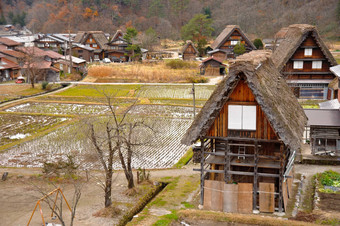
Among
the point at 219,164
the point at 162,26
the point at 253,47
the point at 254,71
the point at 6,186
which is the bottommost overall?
the point at 6,186

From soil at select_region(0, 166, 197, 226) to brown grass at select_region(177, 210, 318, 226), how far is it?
2.27 metres

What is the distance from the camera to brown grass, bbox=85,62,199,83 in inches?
A: 1678

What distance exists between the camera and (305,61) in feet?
92.4

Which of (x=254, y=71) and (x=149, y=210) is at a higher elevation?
(x=254, y=71)

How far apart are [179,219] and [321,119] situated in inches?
335

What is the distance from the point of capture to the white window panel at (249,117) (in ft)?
38.7

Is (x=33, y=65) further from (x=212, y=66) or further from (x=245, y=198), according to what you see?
(x=245, y=198)

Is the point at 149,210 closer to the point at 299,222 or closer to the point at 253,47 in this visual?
the point at 299,222

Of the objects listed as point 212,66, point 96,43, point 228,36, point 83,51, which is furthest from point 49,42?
point 212,66

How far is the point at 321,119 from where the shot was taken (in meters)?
17.1

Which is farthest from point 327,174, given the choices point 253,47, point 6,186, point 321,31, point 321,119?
point 321,31

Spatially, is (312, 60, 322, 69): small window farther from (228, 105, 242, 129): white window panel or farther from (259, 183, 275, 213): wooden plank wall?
(259, 183, 275, 213): wooden plank wall

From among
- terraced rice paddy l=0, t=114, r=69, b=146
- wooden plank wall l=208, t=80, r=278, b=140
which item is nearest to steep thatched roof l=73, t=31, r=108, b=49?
terraced rice paddy l=0, t=114, r=69, b=146

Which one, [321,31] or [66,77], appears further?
[321,31]
